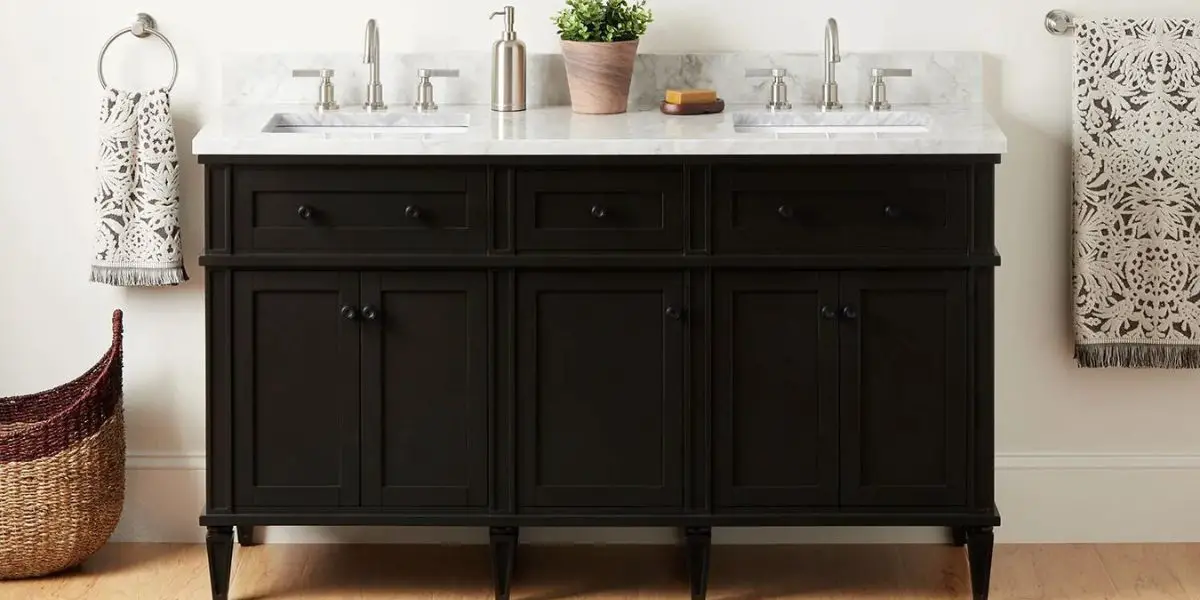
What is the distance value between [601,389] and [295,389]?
21.2 inches

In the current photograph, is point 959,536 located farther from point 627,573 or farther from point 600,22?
point 600,22

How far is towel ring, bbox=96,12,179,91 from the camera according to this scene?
3242 mm

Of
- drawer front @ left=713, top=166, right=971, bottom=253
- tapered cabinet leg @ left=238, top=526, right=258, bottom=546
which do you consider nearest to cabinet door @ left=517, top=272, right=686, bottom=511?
drawer front @ left=713, top=166, right=971, bottom=253

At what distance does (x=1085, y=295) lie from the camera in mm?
3209

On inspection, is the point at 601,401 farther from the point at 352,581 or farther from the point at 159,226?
the point at 159,226

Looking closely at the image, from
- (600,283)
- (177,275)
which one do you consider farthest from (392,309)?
(177,275)

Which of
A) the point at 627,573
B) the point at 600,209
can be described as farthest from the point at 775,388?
the point at 627,573

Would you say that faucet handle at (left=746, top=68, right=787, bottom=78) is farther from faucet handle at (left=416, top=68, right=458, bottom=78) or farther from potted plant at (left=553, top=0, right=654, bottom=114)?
faucet handle at (left=416, top=68, right=458, bottom=78)

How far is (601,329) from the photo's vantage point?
114 inches

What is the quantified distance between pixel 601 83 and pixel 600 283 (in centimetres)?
44

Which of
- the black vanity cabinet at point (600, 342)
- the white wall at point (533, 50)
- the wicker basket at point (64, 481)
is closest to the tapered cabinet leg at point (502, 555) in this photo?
the black vanity cabinet at point (600, 342)

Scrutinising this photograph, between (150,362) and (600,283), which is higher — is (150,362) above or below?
below

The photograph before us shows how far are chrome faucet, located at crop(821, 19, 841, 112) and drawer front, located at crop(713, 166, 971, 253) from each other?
414 millimetres

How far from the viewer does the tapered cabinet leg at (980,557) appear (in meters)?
2.98
